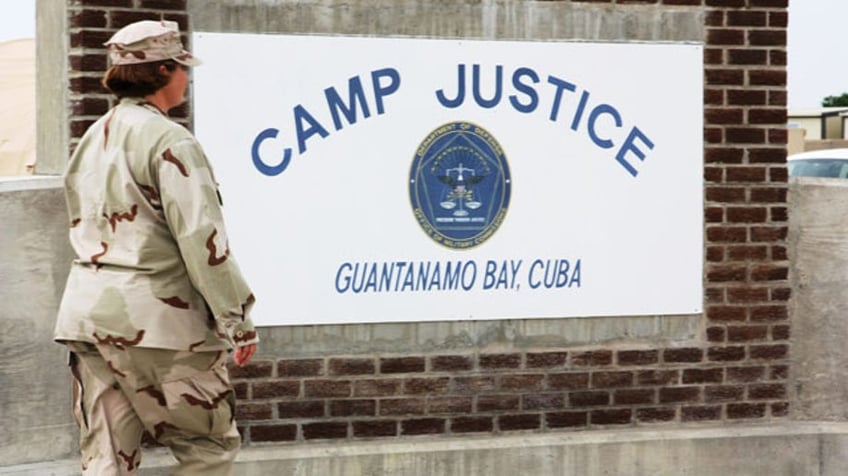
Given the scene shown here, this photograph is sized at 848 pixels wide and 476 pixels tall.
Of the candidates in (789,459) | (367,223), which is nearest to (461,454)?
(367,223)

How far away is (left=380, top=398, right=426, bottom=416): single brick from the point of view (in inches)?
238

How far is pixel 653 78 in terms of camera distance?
20.8 feet

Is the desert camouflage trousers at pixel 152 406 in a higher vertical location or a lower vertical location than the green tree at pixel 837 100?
lower

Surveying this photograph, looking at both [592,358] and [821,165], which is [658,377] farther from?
[821,165]

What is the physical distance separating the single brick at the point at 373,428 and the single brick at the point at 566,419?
673 millimetres

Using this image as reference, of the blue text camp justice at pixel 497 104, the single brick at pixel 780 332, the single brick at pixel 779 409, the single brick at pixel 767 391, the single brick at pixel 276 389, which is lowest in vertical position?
the single brick at pixel 779 409

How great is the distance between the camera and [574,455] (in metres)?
6.13

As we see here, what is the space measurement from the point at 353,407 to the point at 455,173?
1.03 metres

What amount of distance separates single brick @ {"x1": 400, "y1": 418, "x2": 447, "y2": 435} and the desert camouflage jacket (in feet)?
5.77

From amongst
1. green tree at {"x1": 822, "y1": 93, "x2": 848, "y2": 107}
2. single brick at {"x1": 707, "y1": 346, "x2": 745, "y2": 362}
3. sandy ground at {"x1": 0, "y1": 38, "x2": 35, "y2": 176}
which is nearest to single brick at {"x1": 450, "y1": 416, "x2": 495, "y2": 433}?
single brick at {"x1": 707, "y1": 346, "x2": 745, "y2": 362}

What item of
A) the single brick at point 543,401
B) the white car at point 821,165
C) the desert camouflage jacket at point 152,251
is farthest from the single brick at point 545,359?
the white car at point 821,165

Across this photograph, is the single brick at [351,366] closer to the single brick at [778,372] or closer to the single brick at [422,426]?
the single brick at [422,426]

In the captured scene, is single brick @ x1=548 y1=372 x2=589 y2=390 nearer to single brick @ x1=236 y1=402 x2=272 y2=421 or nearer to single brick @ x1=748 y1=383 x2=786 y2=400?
single brick @ x1=748 y1=383 x2=786 y2=400

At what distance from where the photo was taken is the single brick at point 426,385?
239 inches
